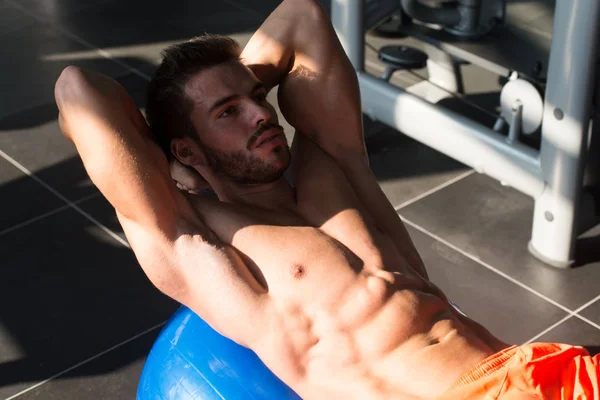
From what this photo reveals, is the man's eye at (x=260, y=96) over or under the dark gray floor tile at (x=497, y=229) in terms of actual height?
over

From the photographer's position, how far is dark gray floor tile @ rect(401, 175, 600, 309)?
3.01 metres

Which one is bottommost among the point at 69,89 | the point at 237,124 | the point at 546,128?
the point at 546,128

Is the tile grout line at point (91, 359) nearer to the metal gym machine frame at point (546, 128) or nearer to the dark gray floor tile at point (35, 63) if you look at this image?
the metal gym machine frame at point (546, 128)

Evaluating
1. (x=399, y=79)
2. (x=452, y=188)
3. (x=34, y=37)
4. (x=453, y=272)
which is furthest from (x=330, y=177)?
(x=34, y=37)

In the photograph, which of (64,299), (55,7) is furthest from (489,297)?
(55,7)

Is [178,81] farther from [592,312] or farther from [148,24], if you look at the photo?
[148,24]

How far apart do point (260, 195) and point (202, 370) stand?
17.6 inches

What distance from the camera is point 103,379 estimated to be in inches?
107

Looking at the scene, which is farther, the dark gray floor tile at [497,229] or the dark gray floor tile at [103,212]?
the dark gray floor tile at [103,212]

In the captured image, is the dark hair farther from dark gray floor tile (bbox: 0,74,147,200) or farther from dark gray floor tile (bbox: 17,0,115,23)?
dark gray floor tile (bbox: 17,0,115,23)

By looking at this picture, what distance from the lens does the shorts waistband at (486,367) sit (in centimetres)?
195

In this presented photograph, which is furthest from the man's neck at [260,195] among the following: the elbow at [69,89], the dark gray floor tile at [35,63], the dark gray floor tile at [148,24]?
the dark gray floor tile at [148,24]

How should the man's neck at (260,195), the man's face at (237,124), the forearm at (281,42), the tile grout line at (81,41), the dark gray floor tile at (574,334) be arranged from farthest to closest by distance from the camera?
the tile grout line at (81,41)
the dark gray floor tile at (574,334)
the forearm at (281,42)
the man's neck at (260,195)
the man's face at (237,124)

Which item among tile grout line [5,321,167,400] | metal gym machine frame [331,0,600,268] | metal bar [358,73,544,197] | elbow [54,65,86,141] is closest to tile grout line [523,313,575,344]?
metal gym machine frame [331,0,600,268]
